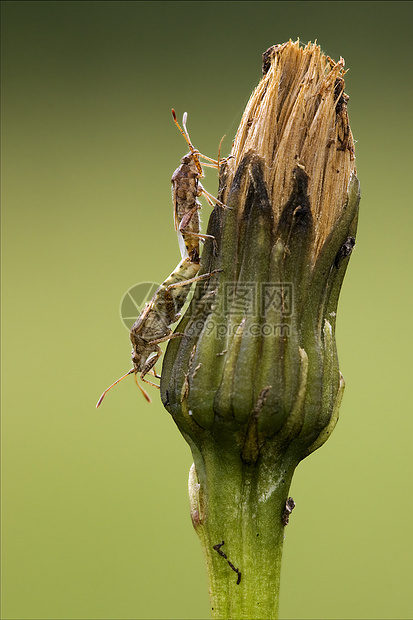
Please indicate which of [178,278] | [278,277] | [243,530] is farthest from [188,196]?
[243,530]

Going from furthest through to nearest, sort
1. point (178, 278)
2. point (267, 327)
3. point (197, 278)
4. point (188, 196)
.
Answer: point (188, 196) < point (178, 278) < point (197, 278) < point (267, 327)

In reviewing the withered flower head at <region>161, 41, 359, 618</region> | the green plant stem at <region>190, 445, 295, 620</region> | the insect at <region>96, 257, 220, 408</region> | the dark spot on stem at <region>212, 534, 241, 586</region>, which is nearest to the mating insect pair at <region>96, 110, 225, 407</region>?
the insect at <region>96, 257, 220, 408</region>

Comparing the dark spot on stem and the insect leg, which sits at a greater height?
the insect leg

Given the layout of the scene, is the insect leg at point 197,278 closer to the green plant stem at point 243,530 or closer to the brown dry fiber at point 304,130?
the brown dry fiber at point 304,130

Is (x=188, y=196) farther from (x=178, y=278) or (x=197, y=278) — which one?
(x=197, y=278)

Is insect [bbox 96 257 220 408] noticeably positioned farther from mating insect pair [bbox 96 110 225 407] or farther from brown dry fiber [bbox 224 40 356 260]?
brown dry fiber [bbox 224 40 356 260]

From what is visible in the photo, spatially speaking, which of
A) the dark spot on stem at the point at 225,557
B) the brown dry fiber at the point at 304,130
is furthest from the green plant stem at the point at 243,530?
the brown dry fiber at the point at 304,130

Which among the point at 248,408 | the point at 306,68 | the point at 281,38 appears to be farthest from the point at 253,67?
the point at 248,408
